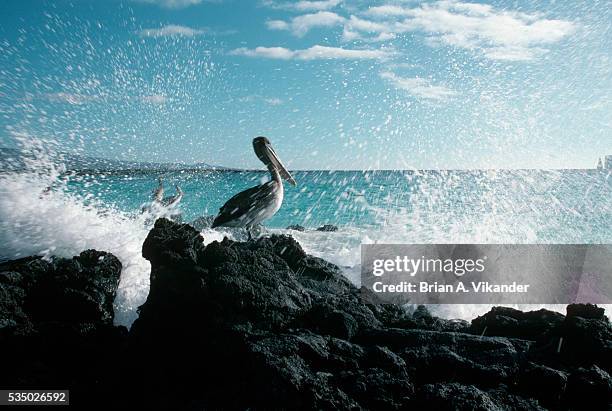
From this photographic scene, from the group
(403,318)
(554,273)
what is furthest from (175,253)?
(554,273)

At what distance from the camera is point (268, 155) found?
8766 mm

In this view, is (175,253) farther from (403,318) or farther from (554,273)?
(554,273)

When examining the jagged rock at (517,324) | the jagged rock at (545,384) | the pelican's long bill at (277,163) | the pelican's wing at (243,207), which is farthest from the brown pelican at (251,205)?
the jagged rock at (545,384)

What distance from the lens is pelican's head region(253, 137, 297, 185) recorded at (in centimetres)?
874

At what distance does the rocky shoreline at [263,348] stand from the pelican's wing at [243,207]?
8.37ft

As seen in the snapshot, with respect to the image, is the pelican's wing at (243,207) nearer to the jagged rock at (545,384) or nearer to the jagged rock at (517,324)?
the jagged rock at (517,324)

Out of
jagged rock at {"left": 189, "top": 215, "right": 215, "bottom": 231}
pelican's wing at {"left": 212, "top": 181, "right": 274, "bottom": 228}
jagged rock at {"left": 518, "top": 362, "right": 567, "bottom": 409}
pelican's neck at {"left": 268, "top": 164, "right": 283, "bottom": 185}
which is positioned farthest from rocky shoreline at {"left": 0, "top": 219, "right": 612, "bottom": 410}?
jagged rock at {"left": 189, "top": 215, "right": 215, "bottom": 231}

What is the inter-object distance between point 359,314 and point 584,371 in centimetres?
173

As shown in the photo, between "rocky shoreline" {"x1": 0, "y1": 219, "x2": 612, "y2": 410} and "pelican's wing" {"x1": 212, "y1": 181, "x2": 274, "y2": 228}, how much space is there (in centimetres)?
255

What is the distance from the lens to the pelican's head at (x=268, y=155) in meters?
8.74

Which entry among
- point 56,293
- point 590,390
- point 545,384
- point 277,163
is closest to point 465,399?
point 545,384

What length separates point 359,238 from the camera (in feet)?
51.9

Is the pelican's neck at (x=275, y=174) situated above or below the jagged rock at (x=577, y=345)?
above

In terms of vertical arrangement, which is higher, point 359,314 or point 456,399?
point 359,314
